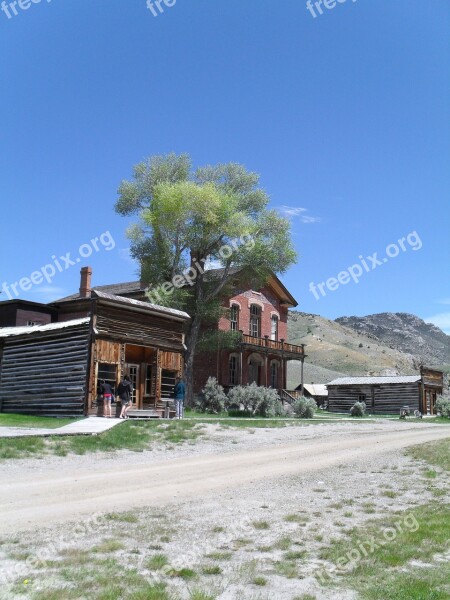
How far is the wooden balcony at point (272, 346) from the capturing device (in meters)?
42.2

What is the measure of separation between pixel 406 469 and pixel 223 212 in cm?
2707

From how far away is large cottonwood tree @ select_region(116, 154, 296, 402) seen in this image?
1485 inches

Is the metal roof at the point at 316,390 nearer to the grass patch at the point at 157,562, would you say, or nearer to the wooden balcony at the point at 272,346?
the wooden balcony at the point at 272,346

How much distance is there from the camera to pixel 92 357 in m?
23.2

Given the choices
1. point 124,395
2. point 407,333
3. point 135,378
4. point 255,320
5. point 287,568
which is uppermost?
point 407,333

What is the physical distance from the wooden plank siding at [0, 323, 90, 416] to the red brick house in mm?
16444

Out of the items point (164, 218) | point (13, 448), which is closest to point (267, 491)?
point (13, 448)

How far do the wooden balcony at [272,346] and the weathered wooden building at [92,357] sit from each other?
14.4 m

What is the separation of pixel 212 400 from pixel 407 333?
14265 centimetres

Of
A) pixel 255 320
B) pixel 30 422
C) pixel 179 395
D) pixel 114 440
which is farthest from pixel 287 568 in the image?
pixel 255 320

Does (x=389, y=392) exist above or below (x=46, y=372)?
below

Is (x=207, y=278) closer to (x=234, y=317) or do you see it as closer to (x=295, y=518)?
(x=234, y=317)

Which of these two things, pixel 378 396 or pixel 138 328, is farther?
pixel 378 396

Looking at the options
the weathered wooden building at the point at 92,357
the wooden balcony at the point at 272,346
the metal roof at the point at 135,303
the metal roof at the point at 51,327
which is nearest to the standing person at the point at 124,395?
the weathered wooden building at the point at 92,357
